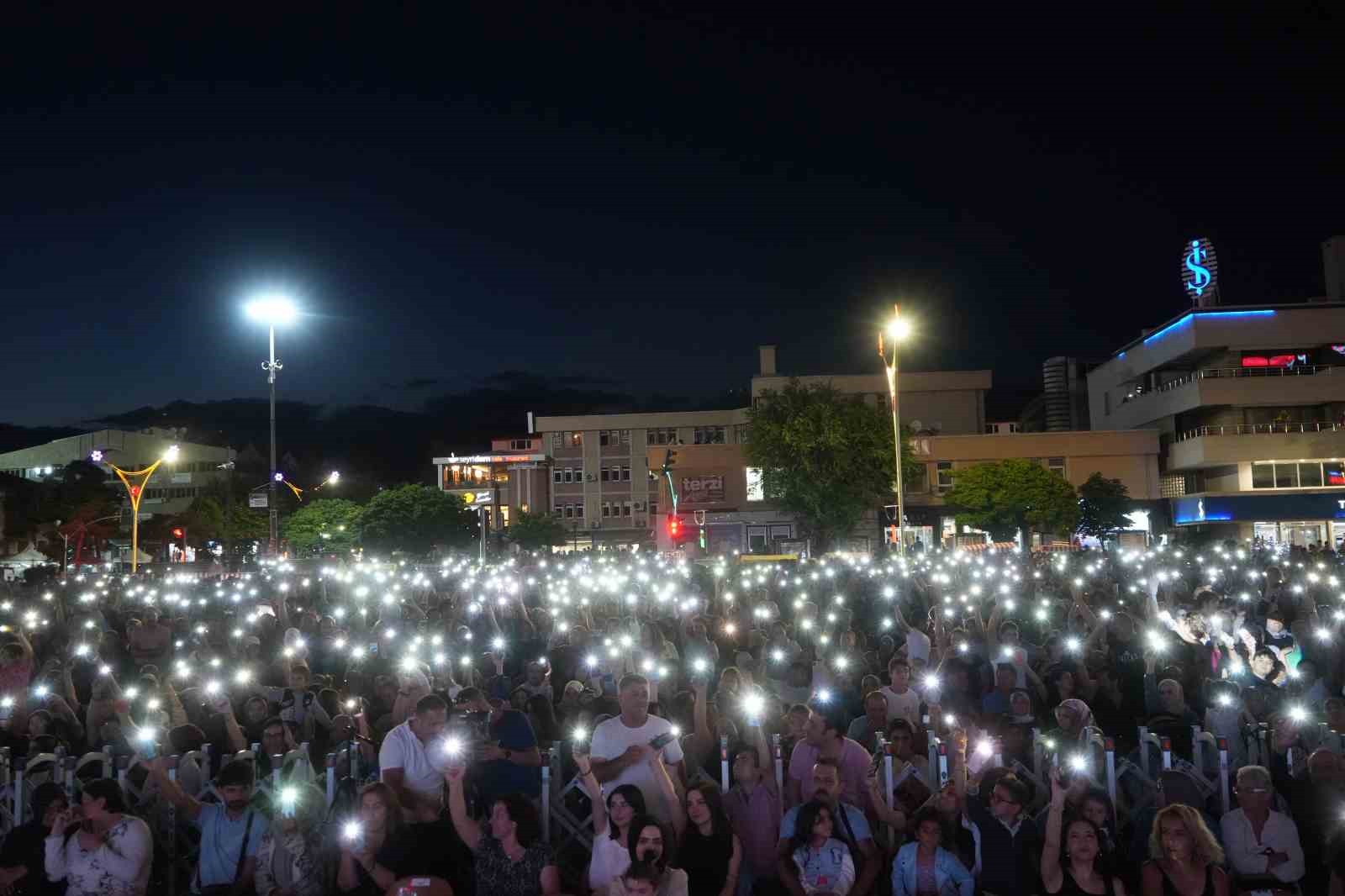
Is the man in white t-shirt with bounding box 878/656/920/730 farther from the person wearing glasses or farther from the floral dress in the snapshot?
the floral dress

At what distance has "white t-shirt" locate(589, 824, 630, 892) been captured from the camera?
6.03 meters

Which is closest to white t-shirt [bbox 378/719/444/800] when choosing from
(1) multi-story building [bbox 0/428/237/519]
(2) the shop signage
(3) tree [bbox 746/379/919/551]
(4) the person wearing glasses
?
(4) the person wearing glasses

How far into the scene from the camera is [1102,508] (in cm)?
5672

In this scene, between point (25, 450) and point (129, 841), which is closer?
point (129, 841)

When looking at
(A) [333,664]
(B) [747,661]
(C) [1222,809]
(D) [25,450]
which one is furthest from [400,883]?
(D) [25,450]

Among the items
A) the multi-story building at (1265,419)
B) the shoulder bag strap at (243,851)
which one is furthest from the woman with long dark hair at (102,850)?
the multi-story building at (1265,419)

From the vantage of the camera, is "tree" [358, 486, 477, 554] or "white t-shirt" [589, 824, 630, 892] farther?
"tree" [358, 486, 477, 554]

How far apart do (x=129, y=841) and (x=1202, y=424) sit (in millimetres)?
61452

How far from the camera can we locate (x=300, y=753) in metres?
7.22

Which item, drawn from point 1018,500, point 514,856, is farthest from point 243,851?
point 1018,500

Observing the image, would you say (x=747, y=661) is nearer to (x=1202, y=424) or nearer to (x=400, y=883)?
(x=400, y=883)

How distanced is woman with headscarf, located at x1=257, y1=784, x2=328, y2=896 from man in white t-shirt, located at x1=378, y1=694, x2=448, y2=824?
58 centimetres

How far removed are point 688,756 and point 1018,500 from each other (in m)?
51.8

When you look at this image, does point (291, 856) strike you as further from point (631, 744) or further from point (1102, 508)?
point (1102, 508)
